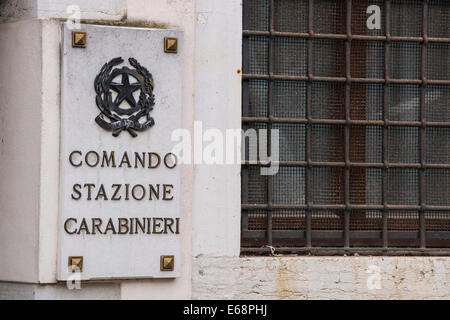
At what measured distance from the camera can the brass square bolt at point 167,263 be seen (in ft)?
22.0

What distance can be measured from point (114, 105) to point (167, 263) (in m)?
1.19

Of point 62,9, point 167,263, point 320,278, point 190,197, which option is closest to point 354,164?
point 320,278

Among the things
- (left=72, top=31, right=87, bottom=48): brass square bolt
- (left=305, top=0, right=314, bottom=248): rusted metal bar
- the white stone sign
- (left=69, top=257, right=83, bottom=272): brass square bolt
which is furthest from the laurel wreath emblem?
(left=305, top=0, right=314, bottom=248): rusted metal bar

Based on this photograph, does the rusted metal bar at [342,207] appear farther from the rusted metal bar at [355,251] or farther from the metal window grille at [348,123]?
the rusted metal bar at [355,251]

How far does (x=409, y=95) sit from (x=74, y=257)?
2935 millimetres

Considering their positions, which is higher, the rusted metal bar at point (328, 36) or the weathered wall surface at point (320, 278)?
the rusted metal bar at point (328, 36)

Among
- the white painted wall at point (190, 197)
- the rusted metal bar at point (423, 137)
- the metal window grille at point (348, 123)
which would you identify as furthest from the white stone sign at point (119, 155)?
the rusted metal bar at point (423, 137)

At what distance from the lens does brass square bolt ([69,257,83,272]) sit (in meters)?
6.49

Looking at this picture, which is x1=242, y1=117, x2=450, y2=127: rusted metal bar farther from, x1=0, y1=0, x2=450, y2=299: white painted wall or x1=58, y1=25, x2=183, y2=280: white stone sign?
x1=58, y1=25, x2=183, y2=280: white stone sign

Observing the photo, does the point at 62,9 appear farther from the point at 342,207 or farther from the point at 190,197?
the point at 342,207

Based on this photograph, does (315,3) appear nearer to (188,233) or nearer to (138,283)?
(188,233)

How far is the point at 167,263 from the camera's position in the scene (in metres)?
6.71

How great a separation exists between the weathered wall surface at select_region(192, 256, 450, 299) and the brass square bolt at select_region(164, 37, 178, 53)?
1538 millimetres
